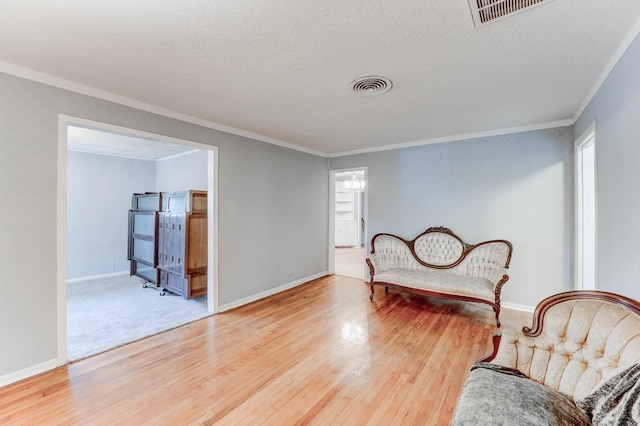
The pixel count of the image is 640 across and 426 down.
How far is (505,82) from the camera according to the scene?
2.34 m

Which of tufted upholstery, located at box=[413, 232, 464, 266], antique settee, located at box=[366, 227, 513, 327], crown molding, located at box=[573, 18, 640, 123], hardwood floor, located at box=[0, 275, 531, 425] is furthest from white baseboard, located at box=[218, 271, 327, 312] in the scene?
crown molding, located at box=[573, 18, 640, 123]

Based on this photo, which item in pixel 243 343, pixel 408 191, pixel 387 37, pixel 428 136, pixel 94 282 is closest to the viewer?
pixel 387 37

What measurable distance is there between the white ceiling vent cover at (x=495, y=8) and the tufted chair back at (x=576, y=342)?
163 centimetres

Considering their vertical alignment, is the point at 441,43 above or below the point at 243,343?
above

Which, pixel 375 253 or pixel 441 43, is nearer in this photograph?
pixel 441 43

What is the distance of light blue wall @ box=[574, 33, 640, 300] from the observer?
1.68 metres

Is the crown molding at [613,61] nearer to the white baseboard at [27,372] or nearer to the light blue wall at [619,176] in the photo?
the light blue wall at [619,176]

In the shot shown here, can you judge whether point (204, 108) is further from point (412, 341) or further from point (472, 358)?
point (472, 358)

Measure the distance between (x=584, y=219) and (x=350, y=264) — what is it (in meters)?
4.38

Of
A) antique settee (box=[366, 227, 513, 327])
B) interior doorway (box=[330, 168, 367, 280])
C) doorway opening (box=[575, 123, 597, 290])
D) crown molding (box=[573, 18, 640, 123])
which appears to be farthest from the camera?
interior doorway (box=[330, 168, 367, 280])

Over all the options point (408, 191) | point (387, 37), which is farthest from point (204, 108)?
point (408, 191)

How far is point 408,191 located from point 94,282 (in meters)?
5.92

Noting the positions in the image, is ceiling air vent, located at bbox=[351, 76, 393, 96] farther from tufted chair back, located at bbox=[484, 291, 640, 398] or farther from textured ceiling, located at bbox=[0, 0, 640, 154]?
tufted chair back, located at bbox=[484, 291, 640, 398]

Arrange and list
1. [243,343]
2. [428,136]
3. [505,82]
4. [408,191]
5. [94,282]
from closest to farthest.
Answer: [505,82] < [243,343] < [428,136] < [408,191] < [94,282]
